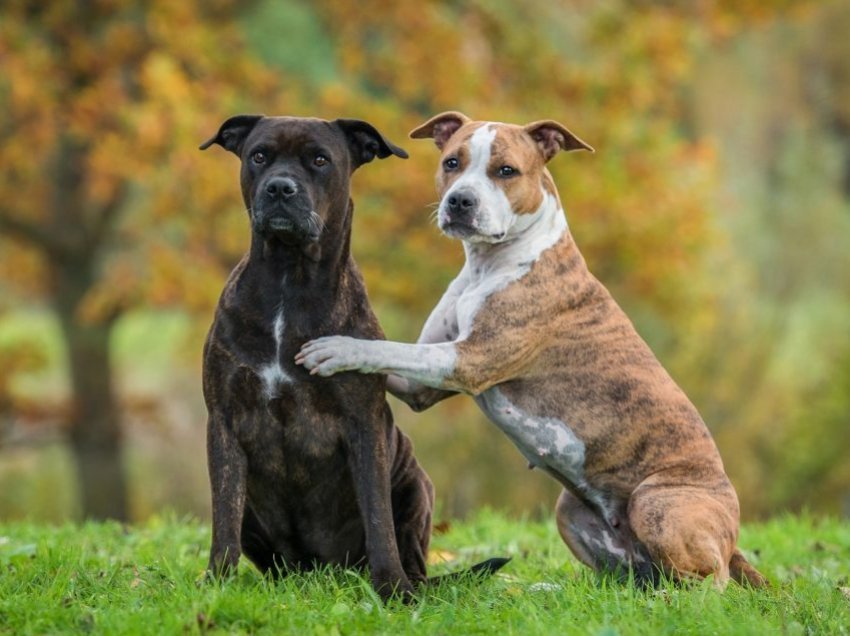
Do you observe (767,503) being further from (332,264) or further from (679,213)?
(332,264)

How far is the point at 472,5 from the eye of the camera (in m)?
13.6

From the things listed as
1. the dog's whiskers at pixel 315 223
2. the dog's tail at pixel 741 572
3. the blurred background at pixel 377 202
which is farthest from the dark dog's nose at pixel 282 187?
the blurred background at pixel 377 202

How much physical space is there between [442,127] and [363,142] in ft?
2.36

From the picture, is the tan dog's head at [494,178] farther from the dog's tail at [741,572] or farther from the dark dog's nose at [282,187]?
the dog's tail at [741,572]

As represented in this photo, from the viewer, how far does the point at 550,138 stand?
579 centimetres

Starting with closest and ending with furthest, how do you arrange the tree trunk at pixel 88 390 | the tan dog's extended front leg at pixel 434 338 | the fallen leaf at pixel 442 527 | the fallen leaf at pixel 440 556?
the tan dog's extended front leg at pixel 434 338 → the fallen leaf at pixel 440 556 → the fallen leaf at pixel 442 527 → the tree trunk at pixel 88 390

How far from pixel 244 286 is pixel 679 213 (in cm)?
850

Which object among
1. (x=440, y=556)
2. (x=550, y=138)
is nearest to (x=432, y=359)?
(x=550, y=138)

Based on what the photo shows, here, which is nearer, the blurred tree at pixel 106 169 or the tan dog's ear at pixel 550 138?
the tan dog's ear at pixel 550 138

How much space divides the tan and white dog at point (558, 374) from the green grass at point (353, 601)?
32 cm

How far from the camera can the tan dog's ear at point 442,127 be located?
5.91 m

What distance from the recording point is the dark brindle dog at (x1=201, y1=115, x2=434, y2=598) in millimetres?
5020

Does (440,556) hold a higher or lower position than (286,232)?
lower

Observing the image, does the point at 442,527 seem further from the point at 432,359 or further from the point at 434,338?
the point at 432,359
